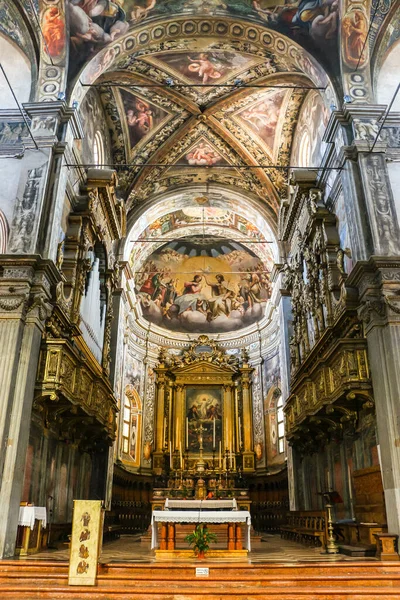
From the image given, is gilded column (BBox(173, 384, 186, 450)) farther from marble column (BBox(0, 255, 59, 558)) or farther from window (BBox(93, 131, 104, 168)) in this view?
marble column (BBox(0, 255, 59, 558))

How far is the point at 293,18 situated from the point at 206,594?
13.3 m

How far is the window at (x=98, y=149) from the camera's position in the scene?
54.6ft

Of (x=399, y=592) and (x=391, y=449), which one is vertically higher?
(x=391, y=449)

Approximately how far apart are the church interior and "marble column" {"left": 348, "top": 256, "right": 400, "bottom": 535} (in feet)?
0.13

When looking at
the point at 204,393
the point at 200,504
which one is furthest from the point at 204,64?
the point at 204,393

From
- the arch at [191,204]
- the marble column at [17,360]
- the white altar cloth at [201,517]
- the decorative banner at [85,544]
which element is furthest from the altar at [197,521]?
the arch at [191,204]

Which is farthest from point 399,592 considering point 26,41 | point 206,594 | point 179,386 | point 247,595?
point 179,386

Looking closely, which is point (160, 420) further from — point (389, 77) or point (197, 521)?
point (389, 77)

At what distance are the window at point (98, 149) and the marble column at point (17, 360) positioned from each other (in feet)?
25.0

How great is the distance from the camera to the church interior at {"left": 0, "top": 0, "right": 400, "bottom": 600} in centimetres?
869

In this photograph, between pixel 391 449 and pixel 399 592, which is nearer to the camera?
pixel 399 592

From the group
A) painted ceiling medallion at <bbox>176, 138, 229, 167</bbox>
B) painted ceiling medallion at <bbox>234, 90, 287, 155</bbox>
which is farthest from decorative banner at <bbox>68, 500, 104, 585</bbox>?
painted ceiling medallion at <bbox>176, 138, 229, 167</bbox>

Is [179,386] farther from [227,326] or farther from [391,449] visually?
[391,449]

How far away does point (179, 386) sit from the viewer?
23609 mm
